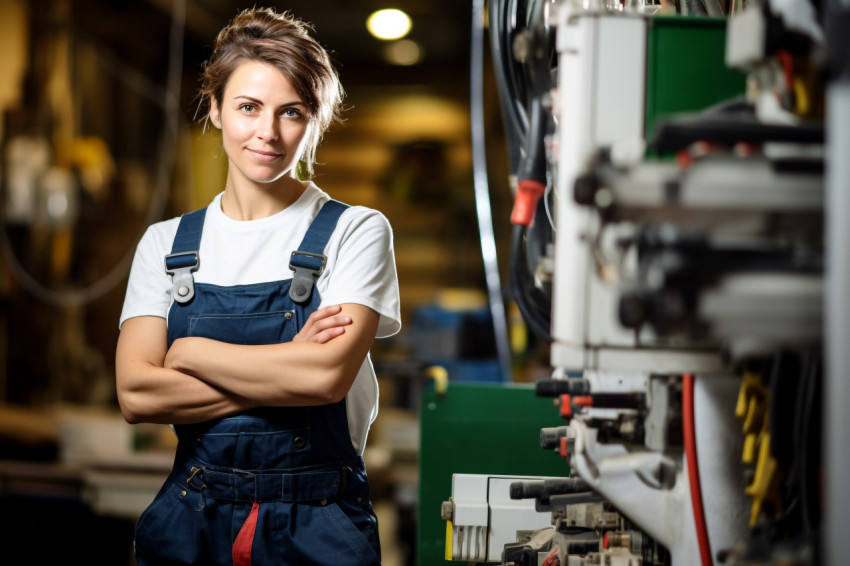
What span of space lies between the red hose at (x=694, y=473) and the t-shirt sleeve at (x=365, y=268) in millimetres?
613

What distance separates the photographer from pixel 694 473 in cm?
104

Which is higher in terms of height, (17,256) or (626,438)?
(17,256)

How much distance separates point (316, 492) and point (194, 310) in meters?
0.39

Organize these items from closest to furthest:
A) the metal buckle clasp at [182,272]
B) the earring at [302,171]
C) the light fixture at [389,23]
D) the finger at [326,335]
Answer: the finger at [326,335] → the metal buckle clasp at [182,272] → the earring at [302,171] → the light fixture at [389,23]

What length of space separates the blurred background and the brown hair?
129 cm

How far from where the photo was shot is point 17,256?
4590 mm

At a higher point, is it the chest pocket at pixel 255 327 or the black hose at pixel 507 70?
the black hose at pixel 507 70

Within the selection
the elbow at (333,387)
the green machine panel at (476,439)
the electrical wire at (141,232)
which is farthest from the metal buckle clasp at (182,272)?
the electrical wire at (141,232)

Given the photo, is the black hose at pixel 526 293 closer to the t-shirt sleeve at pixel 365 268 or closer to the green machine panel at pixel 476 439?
the t-shirt sleeve at pixel 365 268

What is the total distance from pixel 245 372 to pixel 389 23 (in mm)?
5207

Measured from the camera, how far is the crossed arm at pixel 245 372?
4.60 feet

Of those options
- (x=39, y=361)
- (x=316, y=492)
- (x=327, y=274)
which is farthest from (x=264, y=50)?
(x=39, y=361)

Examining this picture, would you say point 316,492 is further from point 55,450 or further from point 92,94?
point 92,94

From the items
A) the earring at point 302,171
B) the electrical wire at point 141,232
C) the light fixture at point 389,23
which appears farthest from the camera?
the light fixture at point 389,23
